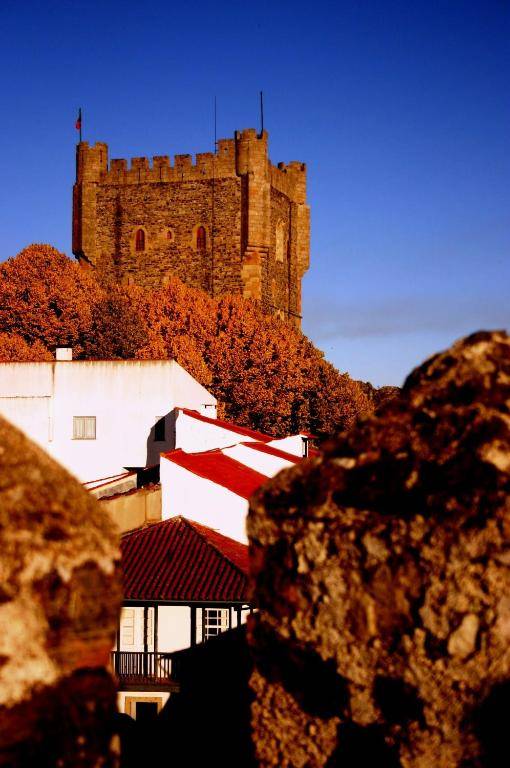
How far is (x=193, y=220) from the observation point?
78.4 metres

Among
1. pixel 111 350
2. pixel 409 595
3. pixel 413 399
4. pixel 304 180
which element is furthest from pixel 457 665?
pixel 304 180

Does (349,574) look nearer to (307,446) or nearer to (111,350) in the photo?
(307,446)

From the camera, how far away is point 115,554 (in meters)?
2.62

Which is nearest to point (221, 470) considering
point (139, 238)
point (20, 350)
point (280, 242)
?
point (20, 350)

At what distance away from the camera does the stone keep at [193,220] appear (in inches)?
3014

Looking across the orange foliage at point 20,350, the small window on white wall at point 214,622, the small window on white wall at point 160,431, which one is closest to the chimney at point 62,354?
the small window on white wall at point 160,431

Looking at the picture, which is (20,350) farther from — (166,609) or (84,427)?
(166,609)

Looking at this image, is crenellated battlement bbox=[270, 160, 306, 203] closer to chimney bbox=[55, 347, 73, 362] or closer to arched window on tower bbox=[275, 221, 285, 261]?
arched window on tower bbox=[275, 221, 285, 261]

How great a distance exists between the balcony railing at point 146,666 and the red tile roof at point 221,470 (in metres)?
4.86

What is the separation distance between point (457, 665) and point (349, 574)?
373 mm

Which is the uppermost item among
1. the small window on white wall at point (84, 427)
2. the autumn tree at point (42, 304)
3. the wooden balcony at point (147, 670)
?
the autumn tree at point (42, 304)

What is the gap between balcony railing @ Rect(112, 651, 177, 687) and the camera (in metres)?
21.9

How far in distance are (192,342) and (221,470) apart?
35.6m

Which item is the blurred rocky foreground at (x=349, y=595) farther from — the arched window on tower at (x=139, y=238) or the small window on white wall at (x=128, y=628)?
the arched window on tower at (x=139, y=238)
